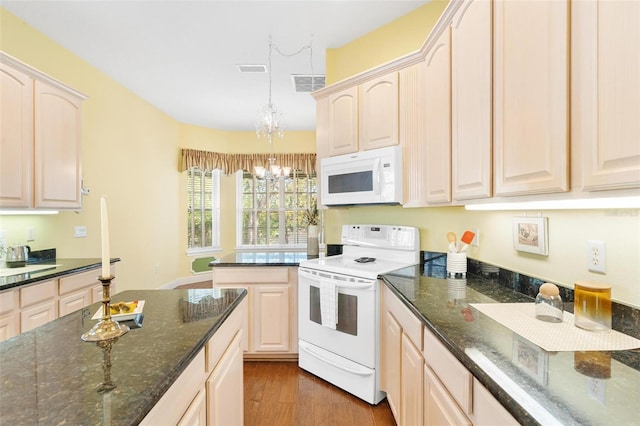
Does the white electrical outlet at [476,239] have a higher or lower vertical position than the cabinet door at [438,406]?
higher

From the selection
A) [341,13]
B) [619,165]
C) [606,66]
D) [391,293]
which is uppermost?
[341,13]

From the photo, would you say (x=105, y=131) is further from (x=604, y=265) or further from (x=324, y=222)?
(x=604, y=265)

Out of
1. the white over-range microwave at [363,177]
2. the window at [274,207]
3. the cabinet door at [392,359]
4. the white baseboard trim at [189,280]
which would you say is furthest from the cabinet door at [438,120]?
the white baseboard trim at [189,280]

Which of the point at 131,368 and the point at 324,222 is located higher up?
the point at 324,222

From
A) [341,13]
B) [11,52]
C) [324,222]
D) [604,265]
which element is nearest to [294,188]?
[324,222]

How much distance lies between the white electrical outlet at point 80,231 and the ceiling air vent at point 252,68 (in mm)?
2414

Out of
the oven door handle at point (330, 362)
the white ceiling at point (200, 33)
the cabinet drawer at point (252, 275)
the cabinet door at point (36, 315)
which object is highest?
the white ceiling at point (200, 33)

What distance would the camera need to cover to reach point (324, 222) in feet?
10.4

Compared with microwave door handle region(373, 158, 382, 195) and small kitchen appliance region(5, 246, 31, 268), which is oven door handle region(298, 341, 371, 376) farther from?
small kitchen appliance region(5, 246, 31, 268)

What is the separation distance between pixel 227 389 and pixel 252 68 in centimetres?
324

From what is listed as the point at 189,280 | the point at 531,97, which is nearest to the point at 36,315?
the point at 531,97

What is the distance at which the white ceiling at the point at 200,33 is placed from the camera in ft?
8.13

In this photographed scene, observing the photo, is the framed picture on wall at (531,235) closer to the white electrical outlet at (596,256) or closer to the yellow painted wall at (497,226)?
the yellow painted wall at (497,226)

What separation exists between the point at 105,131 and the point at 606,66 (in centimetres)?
437
